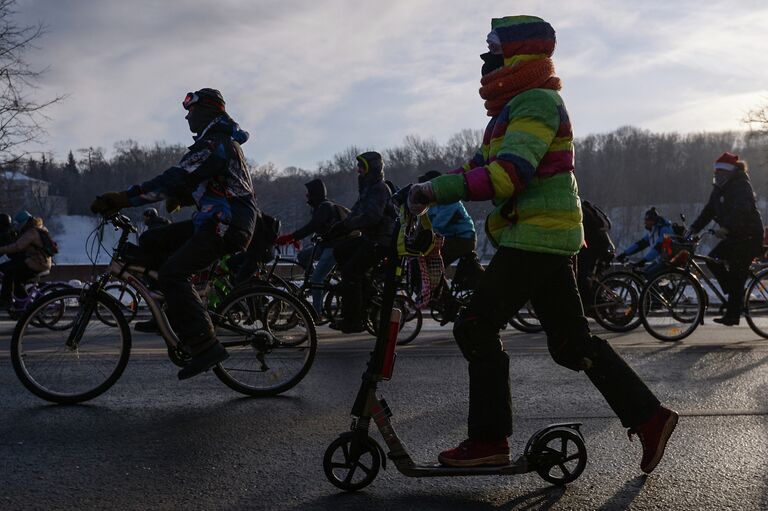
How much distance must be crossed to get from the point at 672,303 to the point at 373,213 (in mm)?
3475

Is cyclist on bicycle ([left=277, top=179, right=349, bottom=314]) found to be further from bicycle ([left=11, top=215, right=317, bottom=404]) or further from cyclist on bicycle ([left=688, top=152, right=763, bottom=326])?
cyclist on bicycle ([left=688, top=152, right=763, bottom=326])

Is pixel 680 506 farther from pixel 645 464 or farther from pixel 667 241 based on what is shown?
pixel 667 241

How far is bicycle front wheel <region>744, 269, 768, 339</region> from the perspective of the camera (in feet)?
29.8

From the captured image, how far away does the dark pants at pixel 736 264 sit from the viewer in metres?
9.02

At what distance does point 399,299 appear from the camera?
348 inches

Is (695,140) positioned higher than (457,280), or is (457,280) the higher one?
Result: (695,140)

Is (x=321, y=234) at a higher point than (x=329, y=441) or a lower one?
higher

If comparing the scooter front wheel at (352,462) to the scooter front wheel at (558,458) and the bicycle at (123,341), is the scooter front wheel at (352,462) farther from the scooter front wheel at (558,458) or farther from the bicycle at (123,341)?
the bicycle at (123,341)

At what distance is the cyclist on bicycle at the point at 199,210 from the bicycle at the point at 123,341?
0.61 ft

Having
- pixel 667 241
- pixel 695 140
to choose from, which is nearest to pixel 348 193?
pixel 695 140

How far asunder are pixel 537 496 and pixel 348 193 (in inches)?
4684

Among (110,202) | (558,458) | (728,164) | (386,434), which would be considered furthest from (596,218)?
(386,434)

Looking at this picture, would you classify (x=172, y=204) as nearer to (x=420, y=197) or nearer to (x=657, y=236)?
(x=420, y=197)

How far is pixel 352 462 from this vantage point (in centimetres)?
351
